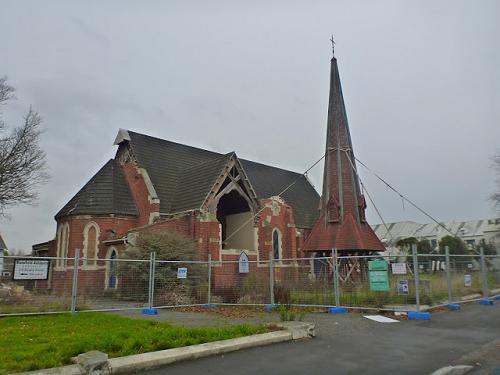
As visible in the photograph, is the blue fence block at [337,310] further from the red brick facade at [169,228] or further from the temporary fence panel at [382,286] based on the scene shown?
the red brick facade at [169,228]

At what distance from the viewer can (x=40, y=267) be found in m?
13.2

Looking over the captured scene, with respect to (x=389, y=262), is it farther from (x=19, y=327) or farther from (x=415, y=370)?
(x=19, y=327)

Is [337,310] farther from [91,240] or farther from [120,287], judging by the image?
[91,240]

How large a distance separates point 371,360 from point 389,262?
23.9 ft

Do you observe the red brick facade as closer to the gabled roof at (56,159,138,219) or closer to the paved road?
the gabled roof at (56,159,138,219)

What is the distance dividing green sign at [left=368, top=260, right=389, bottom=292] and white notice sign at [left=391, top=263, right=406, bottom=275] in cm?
30

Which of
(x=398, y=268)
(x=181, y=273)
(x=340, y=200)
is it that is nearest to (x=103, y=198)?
(x=181, y=273)

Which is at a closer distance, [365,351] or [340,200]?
[365,351]

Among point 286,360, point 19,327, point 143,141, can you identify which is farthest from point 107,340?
point 143,141

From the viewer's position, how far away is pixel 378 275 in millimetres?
14523

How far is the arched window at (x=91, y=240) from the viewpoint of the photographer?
982 inches

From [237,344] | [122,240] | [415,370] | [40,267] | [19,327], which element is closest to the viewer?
[415,370]

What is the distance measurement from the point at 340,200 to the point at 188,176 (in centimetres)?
1055

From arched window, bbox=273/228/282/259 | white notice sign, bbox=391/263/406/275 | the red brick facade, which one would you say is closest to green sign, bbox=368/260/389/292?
white notice sign, bbox=391/263/406/275
